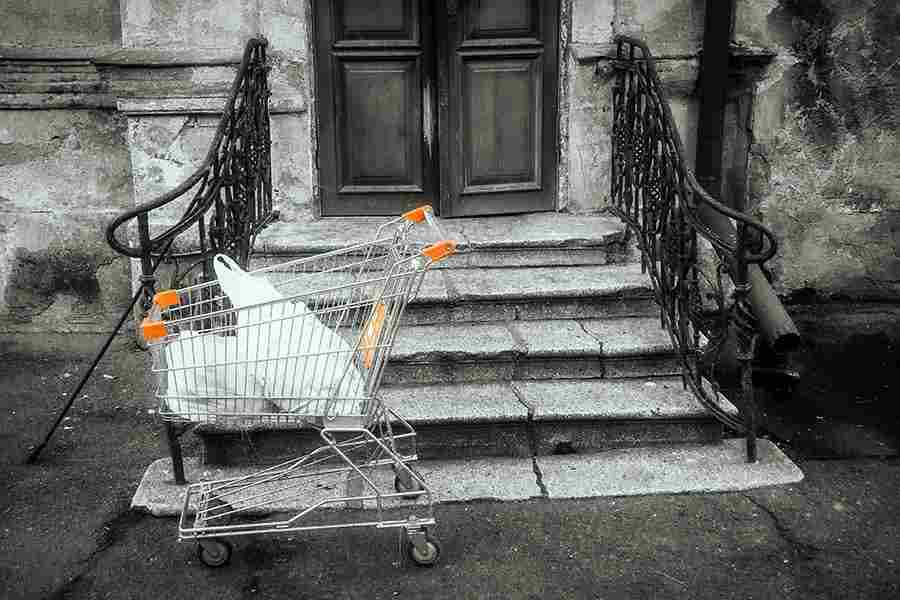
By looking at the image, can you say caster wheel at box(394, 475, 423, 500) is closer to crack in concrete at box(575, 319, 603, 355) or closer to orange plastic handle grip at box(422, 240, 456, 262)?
orange plastic handle grip at box(422, 240, 456, 262)

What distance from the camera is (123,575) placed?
404cm

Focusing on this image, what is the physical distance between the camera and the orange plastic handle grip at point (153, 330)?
3.53m

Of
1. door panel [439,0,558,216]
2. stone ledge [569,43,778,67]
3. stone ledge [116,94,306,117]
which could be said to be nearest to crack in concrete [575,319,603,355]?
door panel [439,0,558,216]

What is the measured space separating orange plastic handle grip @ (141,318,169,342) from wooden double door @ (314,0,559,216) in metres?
2.95

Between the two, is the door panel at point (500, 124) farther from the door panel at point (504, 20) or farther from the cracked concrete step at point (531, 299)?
the cracked concrete step at point (531, 299)

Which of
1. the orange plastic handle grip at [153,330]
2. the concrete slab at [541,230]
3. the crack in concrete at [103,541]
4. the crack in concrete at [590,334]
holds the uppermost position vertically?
the orange plastic handle grip at [153,330]

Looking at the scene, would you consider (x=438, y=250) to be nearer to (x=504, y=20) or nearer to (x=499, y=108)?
(x=499, y=108)

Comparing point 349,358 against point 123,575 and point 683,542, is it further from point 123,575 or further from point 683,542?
point 683,542

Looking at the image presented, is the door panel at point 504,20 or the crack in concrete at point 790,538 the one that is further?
the door panel at point 504,20

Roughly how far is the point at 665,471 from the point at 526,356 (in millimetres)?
942

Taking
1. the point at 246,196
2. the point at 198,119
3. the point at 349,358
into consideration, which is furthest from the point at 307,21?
the point at 349,358

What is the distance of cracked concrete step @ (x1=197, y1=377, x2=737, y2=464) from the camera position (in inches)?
188

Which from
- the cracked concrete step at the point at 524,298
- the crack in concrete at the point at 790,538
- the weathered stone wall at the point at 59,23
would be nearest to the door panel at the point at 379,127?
the cracked concrete step at the point at 524,298

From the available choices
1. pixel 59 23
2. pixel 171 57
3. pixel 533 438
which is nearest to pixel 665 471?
pixel 533 438
